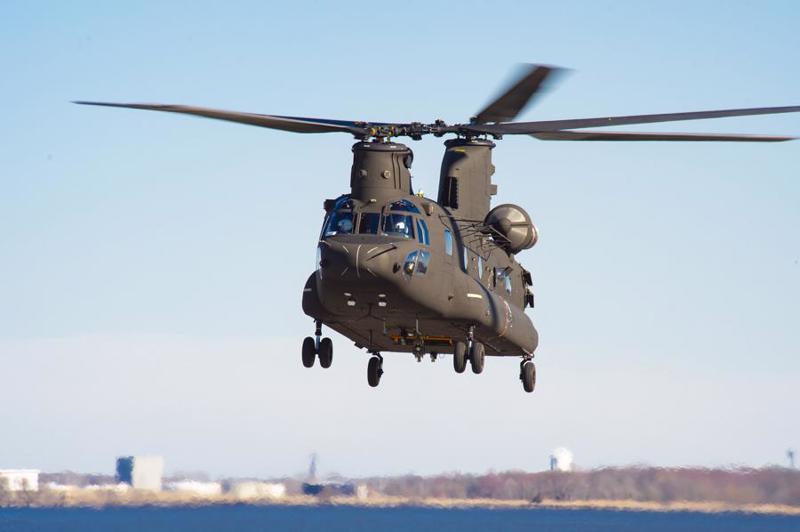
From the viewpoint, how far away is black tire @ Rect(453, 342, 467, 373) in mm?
32750

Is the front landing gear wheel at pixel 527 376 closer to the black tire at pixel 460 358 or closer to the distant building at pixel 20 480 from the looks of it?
the black tire at pixel 460 358

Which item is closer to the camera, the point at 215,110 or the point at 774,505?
the point at 215,110

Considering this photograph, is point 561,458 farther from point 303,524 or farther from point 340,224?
point 340,224

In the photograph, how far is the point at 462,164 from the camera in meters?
36.1

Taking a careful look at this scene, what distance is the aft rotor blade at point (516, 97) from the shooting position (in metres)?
28.6

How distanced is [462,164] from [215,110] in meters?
7.63

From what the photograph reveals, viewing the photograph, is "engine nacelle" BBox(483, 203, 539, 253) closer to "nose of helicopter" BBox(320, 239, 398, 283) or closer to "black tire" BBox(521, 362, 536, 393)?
"black tire" BBox(521, 362, 536, 393)

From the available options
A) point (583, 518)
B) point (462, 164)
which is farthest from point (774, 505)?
point (583, 518)

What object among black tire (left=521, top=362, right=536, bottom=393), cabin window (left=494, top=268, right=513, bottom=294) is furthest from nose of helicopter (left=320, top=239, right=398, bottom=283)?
black tire (left=521, top=362, right=536, bottom=393)

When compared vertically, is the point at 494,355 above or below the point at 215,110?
below

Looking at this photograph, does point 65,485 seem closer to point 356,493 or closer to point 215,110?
point 356,493

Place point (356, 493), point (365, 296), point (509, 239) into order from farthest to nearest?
point (356, 493) → point (509, 239) → point (365, 296)

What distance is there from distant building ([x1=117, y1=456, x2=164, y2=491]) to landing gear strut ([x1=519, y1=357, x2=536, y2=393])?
115 ft

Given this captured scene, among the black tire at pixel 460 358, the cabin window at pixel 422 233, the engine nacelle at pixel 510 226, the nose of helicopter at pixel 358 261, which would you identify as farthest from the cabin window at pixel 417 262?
the engine nacelle at pixel 510 226
